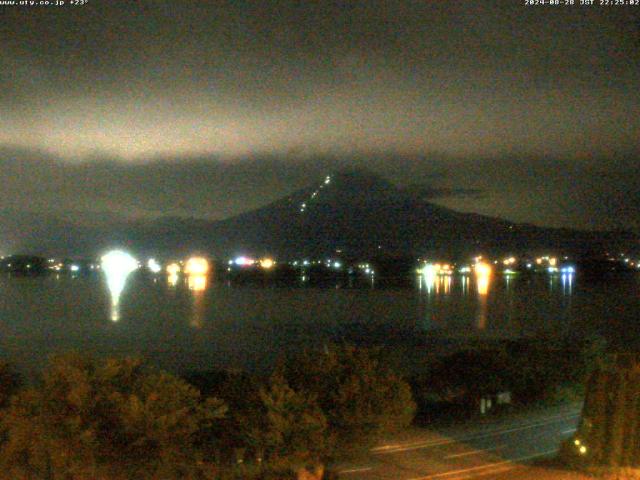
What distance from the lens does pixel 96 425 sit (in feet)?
21.1

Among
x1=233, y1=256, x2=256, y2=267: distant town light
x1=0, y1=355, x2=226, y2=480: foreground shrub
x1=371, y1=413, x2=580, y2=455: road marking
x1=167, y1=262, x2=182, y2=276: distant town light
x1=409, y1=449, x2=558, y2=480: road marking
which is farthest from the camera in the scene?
x1=167, y1=262, x2=182, y2=276: distant town light

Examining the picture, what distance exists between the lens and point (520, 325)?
4984cm

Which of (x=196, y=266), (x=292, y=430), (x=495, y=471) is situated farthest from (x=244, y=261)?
(x=292, y=430)

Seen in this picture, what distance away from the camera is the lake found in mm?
38781

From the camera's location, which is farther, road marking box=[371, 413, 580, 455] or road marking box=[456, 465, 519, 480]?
road marking box=[371, 413, 580, 455]

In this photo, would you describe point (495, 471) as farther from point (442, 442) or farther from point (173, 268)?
point (173, 268)

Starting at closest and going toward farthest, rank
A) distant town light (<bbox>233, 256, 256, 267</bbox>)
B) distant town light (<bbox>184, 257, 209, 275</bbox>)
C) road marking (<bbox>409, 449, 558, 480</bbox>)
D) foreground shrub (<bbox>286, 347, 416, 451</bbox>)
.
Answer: foreground shrub (<bbox>286, 347, 416, 451</bbox>) → road marking (<bbox>409, 449, 558, 480</bbox>) → distant town light (<bbox>233, 256, 256, 267</bbox>) → distant town light (<bbox>184, 257, 209, 275</bbox>)

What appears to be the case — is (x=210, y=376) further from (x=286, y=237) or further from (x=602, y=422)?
(x=286, y=237)

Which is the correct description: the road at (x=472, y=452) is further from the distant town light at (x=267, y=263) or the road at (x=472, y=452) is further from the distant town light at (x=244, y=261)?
the distant town light at (x=244, y=261)

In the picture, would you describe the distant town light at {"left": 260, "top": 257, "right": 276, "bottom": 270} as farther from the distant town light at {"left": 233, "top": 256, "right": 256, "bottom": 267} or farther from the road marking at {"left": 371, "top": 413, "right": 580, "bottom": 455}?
the road marking at {"left": 371, "top": 413, "right": 580, "bottom": 455}

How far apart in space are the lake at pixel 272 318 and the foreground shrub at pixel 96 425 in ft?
61.9

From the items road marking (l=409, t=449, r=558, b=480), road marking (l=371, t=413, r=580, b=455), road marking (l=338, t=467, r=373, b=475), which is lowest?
road marking (l=371, t=413, r=580, b=455)

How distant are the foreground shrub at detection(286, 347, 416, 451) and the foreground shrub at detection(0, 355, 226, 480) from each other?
2.03 m

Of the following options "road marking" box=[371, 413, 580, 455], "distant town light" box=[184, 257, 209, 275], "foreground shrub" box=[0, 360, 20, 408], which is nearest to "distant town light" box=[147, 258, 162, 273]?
"distant town light" box=[184, 257, 209, 275]
